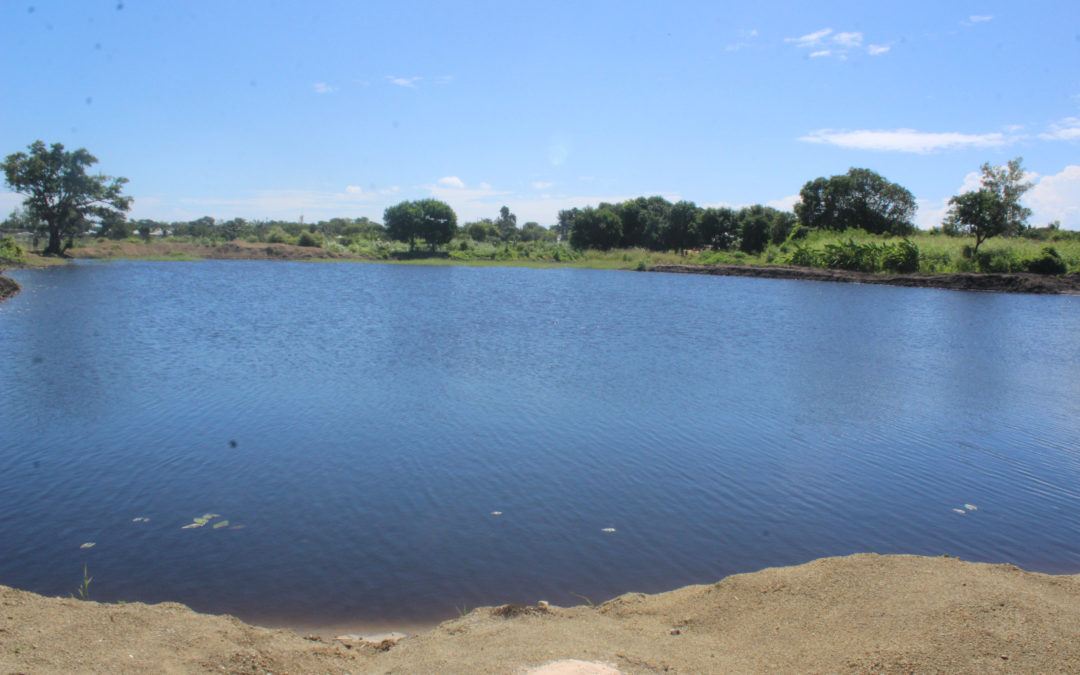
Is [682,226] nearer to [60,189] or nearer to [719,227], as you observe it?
[719,227]

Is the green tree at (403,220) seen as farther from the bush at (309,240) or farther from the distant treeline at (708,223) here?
the bush at (309,240)

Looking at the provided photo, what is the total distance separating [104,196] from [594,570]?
74.3 m

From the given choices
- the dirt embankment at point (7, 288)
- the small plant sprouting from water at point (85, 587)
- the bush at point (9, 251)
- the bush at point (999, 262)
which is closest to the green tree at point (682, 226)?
the bush at point (999, 262)

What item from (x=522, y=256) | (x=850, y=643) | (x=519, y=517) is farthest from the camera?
(x=522, y=256)

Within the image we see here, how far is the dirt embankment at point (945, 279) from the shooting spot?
4362cm

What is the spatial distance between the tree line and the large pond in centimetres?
4610

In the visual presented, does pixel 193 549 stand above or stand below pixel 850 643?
below

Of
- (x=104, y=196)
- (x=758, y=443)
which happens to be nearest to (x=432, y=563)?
(x=758, y=443)

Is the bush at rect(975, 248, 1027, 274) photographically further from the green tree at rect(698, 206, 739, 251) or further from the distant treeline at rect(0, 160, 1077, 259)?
the green tree at rect(698, 206, 739, 251)

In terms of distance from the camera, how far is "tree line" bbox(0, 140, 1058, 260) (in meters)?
59.4

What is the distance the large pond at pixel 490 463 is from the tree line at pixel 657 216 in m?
46.1

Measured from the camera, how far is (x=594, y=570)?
6.32 metres

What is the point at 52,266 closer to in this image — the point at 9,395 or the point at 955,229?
the point at 9,395

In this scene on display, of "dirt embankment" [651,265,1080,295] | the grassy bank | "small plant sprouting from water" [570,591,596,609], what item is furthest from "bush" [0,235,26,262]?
"dirt embankment" [651,265,1080,295]
